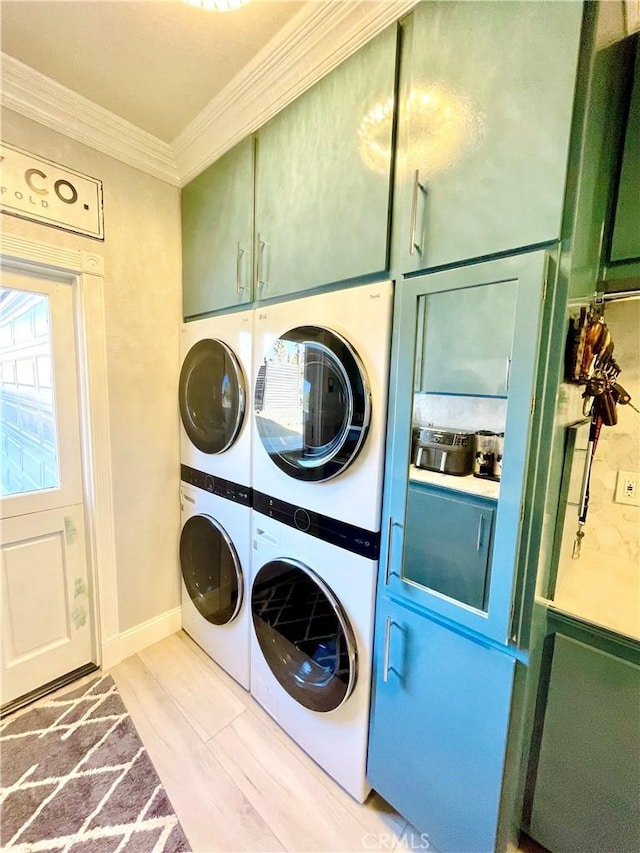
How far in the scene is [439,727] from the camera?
3.23ft

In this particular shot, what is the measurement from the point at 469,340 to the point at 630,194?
630mm

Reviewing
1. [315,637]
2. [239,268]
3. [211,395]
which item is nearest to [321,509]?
[315,637]

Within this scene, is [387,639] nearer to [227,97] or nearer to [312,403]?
[312,403]

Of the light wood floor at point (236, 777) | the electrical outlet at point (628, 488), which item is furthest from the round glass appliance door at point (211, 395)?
the electrical outlet at point (628, 488)

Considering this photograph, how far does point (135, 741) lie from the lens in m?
1.43

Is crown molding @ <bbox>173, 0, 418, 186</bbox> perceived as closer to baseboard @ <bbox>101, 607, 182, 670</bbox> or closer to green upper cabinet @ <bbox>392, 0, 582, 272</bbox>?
green upper cabinet @ <bbox>392, 0, 582, 272</bbox>

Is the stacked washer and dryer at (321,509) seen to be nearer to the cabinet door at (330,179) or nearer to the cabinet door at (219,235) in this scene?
the cabinet door at (330,179)

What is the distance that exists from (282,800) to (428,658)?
86 cm

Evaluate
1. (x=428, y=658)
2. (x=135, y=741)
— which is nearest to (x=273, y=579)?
(x=428, y=658)

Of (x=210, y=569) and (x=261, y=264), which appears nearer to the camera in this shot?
(x=261, y=264)

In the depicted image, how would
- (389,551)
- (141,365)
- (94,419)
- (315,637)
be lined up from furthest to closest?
(141,365) < (94,419) < (315,637) < (389,551)

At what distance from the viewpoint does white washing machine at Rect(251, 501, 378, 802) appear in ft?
3.71

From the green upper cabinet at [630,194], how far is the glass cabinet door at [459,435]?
461 mm

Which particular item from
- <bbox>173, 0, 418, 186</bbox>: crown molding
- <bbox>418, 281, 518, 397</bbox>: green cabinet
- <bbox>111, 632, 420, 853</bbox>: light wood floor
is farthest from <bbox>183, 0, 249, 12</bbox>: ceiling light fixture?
<bbox>111, 632, 420, 853</bbox>: light wood floor
